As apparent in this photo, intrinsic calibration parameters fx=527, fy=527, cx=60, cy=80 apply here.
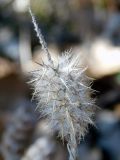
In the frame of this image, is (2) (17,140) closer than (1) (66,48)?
Yes

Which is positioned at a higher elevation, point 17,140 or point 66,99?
point 17,140

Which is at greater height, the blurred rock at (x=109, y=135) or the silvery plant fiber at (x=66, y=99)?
the blurred rock at (x=109, y=135)

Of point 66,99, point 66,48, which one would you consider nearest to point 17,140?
point 66,99

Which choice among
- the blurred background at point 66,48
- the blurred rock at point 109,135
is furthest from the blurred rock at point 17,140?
the blurred rock at point 109,135

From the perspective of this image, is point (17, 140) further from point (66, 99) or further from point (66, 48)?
point (66, 48)

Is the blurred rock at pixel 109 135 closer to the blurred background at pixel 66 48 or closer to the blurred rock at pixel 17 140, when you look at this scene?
the blurred background at pixel 66 48

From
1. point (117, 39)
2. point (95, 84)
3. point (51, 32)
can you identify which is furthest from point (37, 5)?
point (95, 84)
